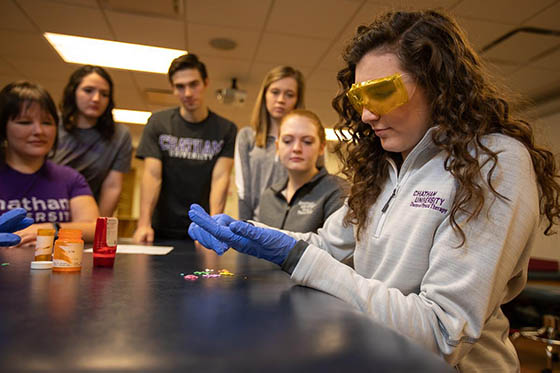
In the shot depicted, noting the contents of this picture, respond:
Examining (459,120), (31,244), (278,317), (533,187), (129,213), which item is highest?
(459,120)

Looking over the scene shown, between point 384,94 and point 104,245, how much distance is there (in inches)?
32.2

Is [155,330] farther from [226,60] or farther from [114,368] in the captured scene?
[226,60]

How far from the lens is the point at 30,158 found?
5.95 ft

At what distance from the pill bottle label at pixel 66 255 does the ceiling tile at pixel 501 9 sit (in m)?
3.31

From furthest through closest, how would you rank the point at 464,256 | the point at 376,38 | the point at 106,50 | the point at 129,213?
the point at 129,213
the point at 106,50
the point at 376,38
the point at 464,256

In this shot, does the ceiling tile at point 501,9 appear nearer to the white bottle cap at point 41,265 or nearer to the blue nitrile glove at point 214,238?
the blue nitrile glove at point 214,238

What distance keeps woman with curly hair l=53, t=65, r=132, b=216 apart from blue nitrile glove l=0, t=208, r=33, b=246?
107cm

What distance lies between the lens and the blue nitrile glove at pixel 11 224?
1.21 m

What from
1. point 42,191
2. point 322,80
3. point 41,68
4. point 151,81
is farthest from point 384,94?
point 41,68

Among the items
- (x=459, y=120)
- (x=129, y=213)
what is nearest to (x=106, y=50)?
(x=459, y=120)

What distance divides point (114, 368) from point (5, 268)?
30.1 inches

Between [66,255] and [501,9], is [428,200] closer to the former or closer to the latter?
[66,255]

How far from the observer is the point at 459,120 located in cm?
91

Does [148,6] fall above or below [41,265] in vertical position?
above
